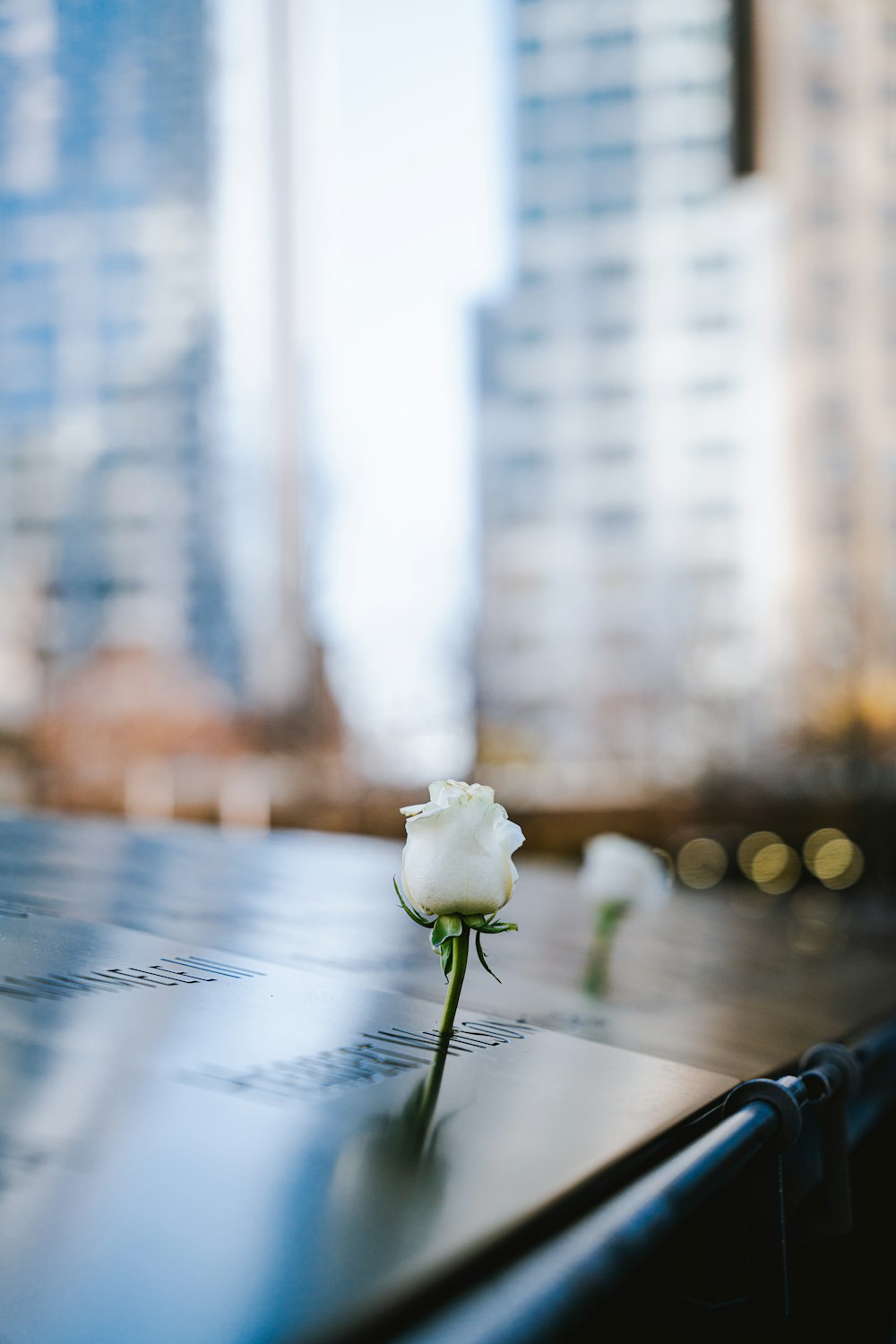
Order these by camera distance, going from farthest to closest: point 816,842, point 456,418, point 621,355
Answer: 1. point 621,355
2. point 456,418
3. point 816,842

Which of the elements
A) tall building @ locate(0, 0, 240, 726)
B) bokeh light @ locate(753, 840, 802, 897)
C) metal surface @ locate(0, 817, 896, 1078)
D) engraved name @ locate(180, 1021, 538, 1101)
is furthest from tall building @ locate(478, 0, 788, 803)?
engraved name @ locate(180, 1021, 538, 1101)

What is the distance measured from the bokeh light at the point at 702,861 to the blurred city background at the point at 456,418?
0.03 m

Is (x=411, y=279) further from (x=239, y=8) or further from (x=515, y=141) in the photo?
(x=515, y=141)

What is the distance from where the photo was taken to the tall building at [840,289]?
2481cm

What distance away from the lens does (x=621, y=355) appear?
102 feet

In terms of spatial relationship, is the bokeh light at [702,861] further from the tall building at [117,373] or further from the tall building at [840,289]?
the tall building at [840,289]

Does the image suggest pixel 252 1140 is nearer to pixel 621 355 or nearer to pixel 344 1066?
pixel 344 1066

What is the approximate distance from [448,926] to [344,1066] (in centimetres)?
14

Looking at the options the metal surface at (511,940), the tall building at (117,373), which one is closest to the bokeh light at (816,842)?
the metal surface at (511,940)

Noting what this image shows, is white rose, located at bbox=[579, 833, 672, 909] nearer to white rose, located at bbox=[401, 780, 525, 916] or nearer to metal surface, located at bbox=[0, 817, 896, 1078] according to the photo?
metal surface, located at bbox=[0, 817, 896, 1078]

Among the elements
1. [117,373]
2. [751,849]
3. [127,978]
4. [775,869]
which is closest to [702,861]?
[751,849]

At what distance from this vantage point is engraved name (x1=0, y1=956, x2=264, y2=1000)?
99 centimetres

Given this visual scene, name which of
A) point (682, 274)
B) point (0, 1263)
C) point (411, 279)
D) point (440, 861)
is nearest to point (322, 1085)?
point (440, 861)

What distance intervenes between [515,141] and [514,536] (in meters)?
9.77
